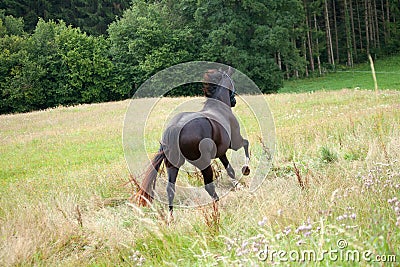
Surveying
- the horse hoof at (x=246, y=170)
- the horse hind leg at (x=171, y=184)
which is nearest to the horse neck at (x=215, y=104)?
the horse hoof at (x=246, y=170)

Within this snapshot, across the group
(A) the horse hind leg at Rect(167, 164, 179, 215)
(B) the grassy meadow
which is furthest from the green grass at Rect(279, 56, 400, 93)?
(A) the horse hind leg at Rect(167, 164, 179, 215)

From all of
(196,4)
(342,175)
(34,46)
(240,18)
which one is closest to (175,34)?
(196,4)

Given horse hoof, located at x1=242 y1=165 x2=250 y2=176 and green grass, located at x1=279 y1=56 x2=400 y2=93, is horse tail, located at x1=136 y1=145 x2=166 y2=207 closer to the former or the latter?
horse hoof, located at x1=242 y1=165 x2=250 y2=176

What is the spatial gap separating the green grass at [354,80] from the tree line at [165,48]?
153cm

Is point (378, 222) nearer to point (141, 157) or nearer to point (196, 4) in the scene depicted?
point (141, 157)

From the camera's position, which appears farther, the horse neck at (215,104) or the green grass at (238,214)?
the horse neck at (215,104)

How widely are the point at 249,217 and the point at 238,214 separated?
0.21m

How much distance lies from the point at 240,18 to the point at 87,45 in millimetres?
14630

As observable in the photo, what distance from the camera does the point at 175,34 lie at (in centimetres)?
3653

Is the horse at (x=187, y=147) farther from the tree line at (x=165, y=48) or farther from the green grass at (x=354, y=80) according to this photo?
the tree line at (x=165, y=48)

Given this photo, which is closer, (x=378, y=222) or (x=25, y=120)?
(x=378, y=222)

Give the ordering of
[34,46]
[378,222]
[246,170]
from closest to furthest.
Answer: [378,222] → [246,170] → [34,46]

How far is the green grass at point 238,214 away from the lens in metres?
2.71

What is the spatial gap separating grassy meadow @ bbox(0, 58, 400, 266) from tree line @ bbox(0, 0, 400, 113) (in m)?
24.4
